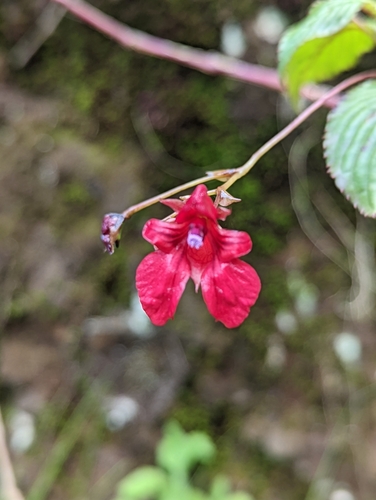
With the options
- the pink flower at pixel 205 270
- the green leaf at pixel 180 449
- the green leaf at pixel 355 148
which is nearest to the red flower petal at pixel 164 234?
the pink flower at pixel 205 270

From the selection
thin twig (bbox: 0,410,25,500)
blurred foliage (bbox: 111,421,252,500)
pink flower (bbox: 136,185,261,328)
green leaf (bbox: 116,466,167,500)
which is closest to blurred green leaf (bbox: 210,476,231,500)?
blurred foliage (bbox: 111,421,252,500)

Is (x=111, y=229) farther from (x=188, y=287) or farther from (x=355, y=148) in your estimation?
(x=188, y=287)

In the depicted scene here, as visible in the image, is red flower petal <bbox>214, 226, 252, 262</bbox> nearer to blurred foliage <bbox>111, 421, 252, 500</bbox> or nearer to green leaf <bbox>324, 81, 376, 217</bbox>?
green leaf <bbox>324, 81, 376, 217</bbox>

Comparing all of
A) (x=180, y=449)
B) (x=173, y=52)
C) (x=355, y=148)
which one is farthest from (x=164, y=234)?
(x=180, y=449)

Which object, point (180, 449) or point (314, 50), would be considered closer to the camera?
point (314, 50)

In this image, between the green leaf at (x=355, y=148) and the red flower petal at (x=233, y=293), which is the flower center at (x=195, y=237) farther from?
the green leaf at (x=355, y=148)
